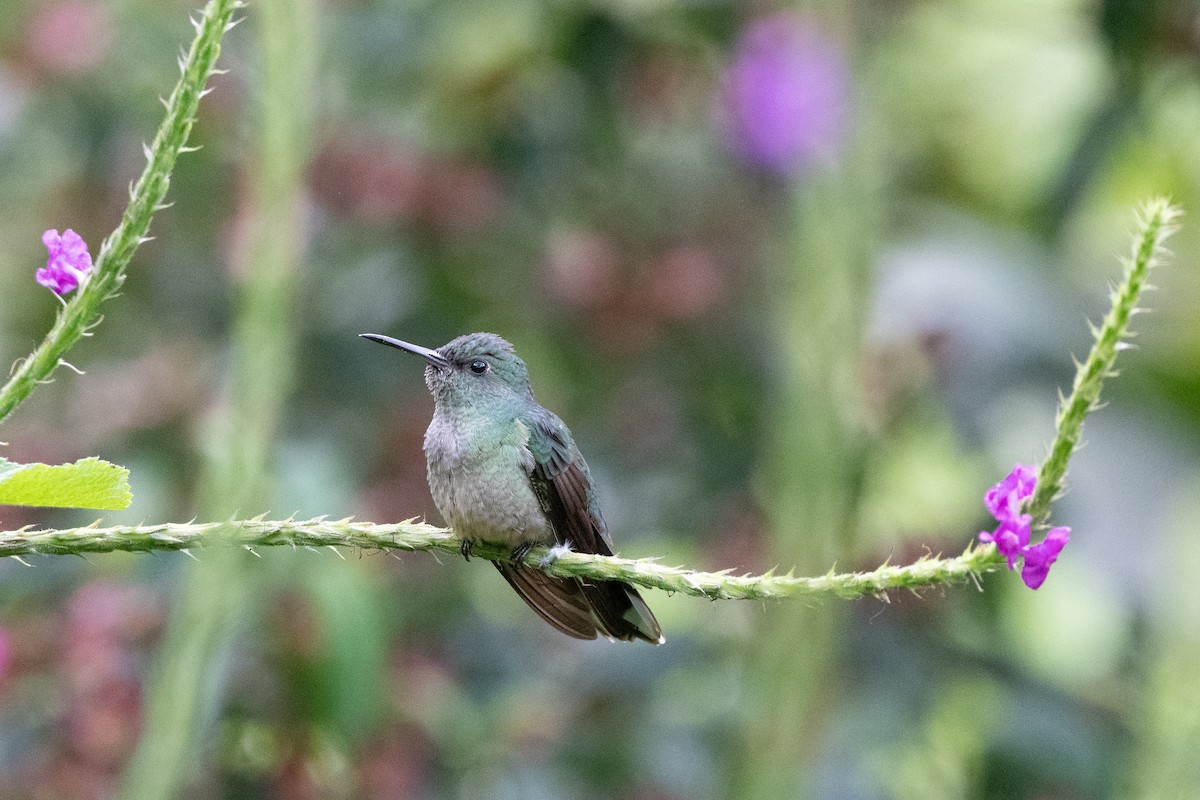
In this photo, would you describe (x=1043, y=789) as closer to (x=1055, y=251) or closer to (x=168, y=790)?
(x=1055, y=251)

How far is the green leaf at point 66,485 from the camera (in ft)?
3.87

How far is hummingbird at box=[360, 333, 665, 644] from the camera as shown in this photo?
2.17 metres

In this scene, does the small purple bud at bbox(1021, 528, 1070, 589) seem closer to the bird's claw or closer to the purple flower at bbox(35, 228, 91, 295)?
the purple flower at bbox(35, 228, 91, 295)

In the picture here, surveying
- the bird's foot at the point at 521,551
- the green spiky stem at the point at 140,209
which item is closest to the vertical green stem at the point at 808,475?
the green spiky stem at the point at 140,209

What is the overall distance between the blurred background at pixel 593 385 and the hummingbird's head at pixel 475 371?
991mm

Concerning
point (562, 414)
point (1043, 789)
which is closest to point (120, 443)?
point (562, 414)

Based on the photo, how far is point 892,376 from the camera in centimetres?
390

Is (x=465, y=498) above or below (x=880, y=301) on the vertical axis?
below

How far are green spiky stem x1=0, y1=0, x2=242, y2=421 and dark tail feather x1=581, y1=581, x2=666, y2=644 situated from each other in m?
0.89

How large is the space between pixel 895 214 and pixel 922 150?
3.33 feet

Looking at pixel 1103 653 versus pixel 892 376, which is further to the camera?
pixel 1103 653

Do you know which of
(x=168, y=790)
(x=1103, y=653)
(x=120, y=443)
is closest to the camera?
(x=168, y=790)

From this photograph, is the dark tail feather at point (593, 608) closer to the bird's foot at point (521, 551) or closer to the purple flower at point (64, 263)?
the bird's foot at point (521, 551)

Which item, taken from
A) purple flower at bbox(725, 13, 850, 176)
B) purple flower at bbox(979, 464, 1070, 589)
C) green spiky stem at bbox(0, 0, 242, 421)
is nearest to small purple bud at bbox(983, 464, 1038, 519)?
purple flower at bbox(979, 464, 1070, 589)
